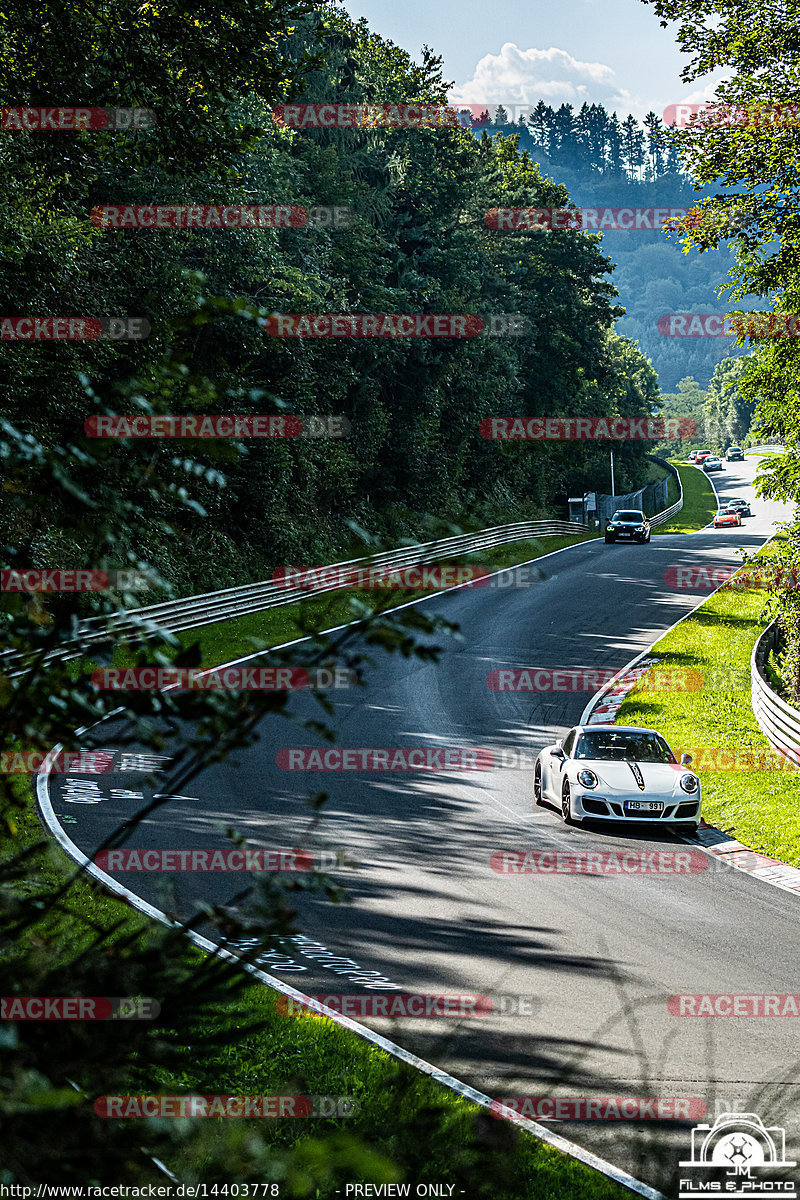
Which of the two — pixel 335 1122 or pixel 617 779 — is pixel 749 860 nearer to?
pixel 617 779

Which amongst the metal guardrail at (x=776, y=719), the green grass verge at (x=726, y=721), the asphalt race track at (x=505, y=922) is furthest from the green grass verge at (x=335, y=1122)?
the metal guardrail at (x=776, y=719)

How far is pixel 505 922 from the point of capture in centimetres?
971

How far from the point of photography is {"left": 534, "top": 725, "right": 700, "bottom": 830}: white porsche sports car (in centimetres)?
1334

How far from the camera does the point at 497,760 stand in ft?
57.3

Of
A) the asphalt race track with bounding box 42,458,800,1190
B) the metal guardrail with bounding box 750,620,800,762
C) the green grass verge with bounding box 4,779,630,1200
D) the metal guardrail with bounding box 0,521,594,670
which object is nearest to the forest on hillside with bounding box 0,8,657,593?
the metal guardrail with bounding box 0,521,594,670

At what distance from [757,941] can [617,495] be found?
219ft

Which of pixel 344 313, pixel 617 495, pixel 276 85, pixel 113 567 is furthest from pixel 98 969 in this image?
pixel 617 495

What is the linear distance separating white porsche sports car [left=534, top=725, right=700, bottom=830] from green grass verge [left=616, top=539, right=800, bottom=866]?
1067mm

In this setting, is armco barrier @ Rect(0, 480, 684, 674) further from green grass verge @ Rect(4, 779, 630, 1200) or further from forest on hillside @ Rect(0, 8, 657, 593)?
green grass verge @ Rect(4, 779, 630, 1200)

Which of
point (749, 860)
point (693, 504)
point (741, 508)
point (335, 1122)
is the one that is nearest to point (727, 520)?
point (741, 508)

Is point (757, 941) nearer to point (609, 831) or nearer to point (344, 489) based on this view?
point (609, 831)

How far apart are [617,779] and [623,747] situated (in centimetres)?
102

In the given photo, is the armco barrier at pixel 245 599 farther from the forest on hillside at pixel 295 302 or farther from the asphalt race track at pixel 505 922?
the asphalt race track at pixel 505 922

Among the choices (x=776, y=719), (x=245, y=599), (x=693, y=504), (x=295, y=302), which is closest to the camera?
(x=776, y=719)
